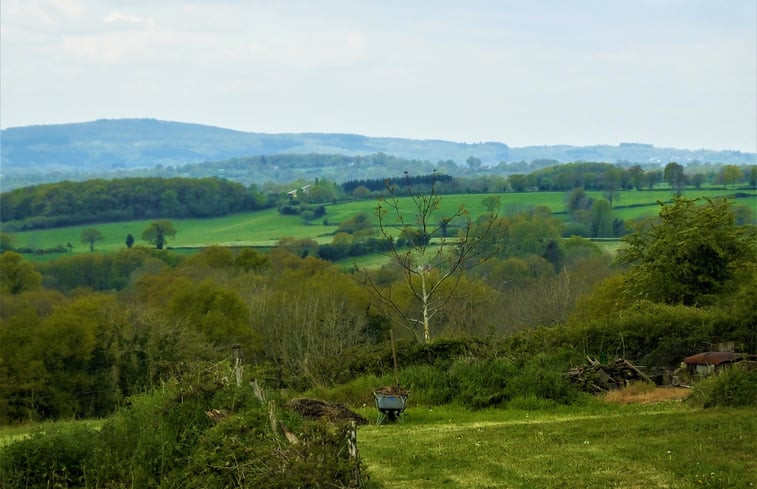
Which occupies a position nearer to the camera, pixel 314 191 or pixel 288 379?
pixel 288 379

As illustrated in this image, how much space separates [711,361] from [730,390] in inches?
161

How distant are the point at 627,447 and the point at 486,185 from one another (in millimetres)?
144157

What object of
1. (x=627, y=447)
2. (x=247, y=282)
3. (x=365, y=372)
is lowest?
(x=247, y=282)

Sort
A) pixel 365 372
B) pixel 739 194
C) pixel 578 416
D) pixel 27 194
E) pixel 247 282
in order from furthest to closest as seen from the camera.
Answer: pixel 27 194, pixel 739 194, pixel 247 282, pixel 365 372, pixel 578 416

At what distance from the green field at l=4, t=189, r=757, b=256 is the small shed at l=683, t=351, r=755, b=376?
9723 cm

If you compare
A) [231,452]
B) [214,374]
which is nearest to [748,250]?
[214,374]

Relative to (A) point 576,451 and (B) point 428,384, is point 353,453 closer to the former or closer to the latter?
(A) point 576,451

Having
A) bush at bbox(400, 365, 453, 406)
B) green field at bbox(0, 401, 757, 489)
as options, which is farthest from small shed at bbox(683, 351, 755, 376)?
bush at bbox(400, 365, 453, 406)

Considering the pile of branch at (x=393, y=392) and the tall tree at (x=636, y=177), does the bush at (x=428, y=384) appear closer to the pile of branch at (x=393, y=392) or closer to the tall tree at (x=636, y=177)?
the pile of branch at (x=393, y=392)

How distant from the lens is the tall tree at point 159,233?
13138 centimetres

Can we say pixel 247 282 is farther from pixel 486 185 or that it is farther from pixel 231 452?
pixel 486 185

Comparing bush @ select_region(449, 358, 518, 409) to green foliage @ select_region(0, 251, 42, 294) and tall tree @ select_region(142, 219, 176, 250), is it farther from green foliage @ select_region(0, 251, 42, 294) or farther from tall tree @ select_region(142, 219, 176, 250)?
tall tree @ select_region(142, 219, 176, 250)

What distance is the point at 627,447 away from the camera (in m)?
13.8

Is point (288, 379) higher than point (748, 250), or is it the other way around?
point (748, 250)
